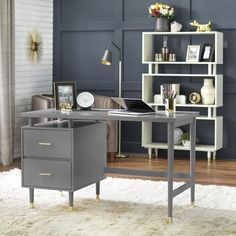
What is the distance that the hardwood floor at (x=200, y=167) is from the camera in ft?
21.7

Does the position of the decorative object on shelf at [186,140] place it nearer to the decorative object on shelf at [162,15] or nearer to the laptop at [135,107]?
the decorative object on shelf at [162,15]

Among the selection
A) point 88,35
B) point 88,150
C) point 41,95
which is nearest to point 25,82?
point 41,95

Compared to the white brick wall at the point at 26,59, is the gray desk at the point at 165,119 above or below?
below

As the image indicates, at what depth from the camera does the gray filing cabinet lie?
5066 millimetres

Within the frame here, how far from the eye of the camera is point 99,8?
8.41m

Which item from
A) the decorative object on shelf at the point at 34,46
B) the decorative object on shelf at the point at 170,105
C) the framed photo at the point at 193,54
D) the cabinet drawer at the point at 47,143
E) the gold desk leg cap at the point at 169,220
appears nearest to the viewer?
the gold desk leg cap at the point at 169,220

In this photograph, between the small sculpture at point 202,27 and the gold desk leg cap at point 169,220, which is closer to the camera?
the gold desk leg cap at point 169,220

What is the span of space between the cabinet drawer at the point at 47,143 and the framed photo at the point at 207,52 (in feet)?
10.1

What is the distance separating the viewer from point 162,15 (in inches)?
309

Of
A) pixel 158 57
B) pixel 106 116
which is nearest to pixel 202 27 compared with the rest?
pixel 158 57

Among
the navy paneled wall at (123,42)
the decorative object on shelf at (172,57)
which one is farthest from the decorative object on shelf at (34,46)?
the decorative object on shelf at (172,57)

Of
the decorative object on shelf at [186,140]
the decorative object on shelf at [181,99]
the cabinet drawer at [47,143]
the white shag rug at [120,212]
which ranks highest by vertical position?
the decorative object on shelf at [181,99]

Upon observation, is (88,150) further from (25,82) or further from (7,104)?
(25,82)

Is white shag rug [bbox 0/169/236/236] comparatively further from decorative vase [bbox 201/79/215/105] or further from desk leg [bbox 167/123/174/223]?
decorative vase [bbox 201/79/215/105]
